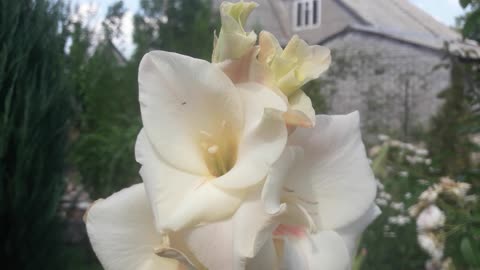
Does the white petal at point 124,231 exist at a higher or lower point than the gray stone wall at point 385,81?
higher

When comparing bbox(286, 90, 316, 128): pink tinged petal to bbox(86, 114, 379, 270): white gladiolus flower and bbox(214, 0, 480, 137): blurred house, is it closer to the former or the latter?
bbox(86, 114, 379, 270): white gladiolus flower

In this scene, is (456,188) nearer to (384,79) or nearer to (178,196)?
(178,196)

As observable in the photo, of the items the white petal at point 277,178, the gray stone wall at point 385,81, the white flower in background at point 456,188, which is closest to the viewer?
the white petal at point 277,178

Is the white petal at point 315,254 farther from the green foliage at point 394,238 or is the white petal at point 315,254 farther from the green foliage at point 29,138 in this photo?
the green foliage at point 394,238

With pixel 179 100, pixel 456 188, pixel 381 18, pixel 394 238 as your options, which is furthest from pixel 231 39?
pixel 394 238

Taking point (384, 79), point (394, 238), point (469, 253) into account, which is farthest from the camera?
point (384, 79)

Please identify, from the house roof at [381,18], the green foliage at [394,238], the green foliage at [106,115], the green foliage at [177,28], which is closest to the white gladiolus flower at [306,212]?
the house roof at [381,18]
